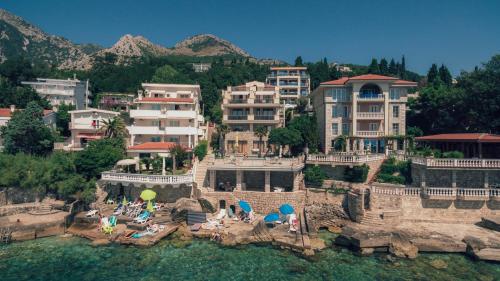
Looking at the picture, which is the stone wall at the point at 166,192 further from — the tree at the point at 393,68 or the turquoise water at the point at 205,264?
the tree at the point at 393,68

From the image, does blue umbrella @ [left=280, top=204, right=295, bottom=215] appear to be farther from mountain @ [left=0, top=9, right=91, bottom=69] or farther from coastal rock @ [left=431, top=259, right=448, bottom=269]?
mountain @ [left=0, top=9, right=91, bottom=69]

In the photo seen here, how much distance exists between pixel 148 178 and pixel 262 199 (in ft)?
40.6

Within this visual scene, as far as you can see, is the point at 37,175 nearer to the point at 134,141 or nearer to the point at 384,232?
the point at 134,141

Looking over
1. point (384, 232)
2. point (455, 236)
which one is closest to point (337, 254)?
point (384, 232)

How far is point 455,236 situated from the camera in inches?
1006

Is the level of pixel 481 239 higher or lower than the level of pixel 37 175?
lower

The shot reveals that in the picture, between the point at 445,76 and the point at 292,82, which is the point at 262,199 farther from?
the point at 445,76

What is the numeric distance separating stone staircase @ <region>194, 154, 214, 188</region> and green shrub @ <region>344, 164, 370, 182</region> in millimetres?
16186

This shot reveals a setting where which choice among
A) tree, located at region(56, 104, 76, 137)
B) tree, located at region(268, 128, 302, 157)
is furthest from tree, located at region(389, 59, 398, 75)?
tree, located at region(56, 104, 76, 137)

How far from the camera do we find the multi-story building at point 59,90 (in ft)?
195

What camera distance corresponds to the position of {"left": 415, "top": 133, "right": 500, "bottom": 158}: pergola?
3238 centimetres

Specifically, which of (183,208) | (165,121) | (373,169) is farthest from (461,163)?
(165,121)

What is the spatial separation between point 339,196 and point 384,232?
295 inches

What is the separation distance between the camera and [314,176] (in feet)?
112
